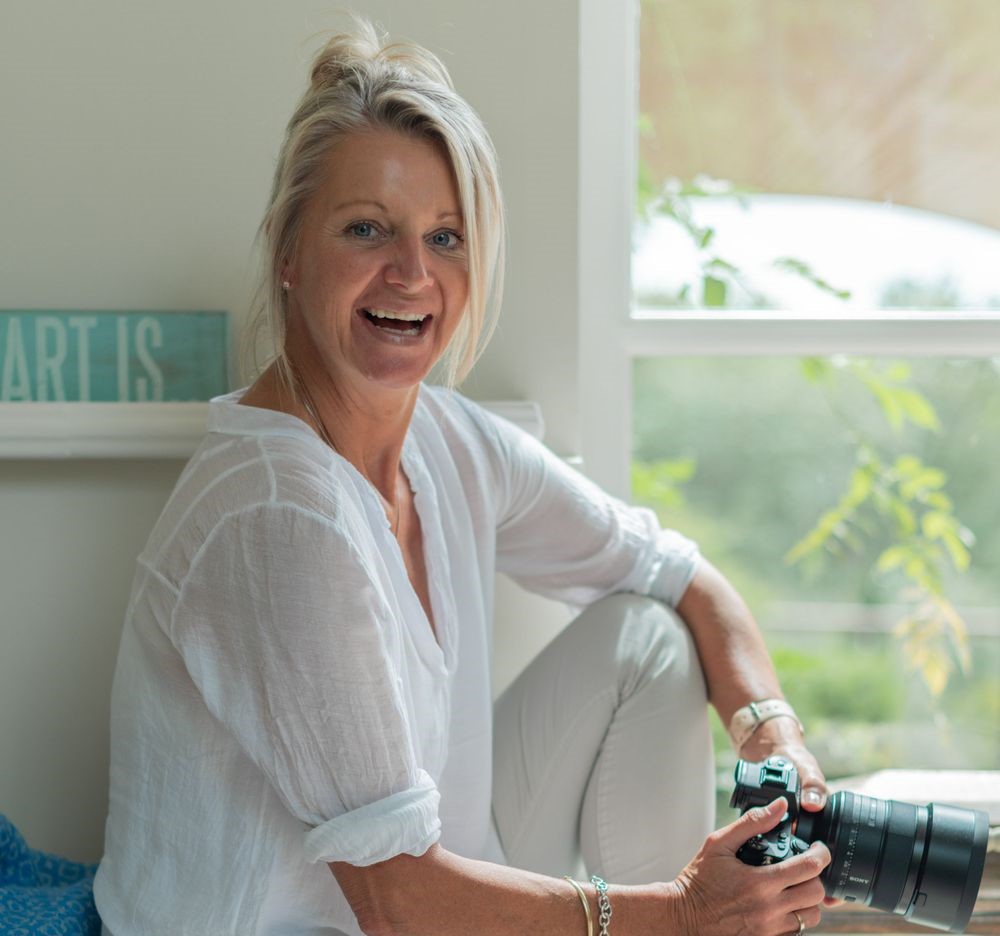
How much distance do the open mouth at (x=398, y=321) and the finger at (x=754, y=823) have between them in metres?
0.56

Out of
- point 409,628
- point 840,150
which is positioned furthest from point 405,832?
point 840,150

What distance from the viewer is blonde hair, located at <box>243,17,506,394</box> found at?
3.78 ft

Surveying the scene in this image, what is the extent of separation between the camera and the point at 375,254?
1.17 meters

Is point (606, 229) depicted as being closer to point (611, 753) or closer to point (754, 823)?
point (611, 753)

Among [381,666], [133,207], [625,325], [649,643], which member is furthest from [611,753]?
[133,207]

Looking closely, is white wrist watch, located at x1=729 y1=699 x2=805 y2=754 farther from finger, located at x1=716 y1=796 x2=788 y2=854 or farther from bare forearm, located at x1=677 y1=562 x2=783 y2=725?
finger, located at x1=716 y1=796 x2=788 y2=854

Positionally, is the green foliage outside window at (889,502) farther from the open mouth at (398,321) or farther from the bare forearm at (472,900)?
the bare forearm at (472,900)

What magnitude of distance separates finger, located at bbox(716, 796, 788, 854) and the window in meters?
0.74

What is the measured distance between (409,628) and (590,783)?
1.12ft

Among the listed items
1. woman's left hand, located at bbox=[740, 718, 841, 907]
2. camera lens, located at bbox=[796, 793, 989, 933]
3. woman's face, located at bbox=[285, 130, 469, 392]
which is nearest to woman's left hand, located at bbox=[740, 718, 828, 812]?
woman's left hand, located at bbox=[740, 718, 841, 907]

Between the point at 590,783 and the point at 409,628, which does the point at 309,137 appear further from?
the point at 590,783

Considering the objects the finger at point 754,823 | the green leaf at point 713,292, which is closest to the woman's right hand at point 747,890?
the finger at point 754,823

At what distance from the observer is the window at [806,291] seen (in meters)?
1.79

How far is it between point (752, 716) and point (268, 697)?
59cm
